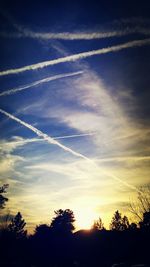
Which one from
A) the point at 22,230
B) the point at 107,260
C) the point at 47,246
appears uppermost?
the point at 22,230

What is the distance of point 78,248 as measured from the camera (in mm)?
54062

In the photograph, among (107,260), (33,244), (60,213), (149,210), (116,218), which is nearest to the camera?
(149,210)

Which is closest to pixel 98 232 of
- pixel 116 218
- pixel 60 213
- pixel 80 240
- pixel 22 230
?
pixel 80 240

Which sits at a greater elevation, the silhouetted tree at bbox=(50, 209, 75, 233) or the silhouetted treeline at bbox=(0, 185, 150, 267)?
the silhouetted tree at bbox=(50, 209, 75, 233)

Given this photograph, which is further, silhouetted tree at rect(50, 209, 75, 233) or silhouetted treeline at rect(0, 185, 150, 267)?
silhouetted tree at rect(50, 209, 75, 233)

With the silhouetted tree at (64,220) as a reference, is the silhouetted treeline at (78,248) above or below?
below

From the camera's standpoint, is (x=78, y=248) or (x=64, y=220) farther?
(x=64, y=220)

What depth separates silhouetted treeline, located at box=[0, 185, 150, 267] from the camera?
4553 cm

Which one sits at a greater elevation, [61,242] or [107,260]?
[61,242]

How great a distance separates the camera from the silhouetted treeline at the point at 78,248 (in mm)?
45531

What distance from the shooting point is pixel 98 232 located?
5625cm

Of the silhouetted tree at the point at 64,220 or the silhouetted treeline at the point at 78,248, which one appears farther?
the silhouetted tree at the point at 64,220

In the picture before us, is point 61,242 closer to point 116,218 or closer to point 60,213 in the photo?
point 60,213

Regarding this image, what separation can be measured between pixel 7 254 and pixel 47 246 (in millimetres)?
11528
